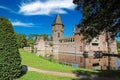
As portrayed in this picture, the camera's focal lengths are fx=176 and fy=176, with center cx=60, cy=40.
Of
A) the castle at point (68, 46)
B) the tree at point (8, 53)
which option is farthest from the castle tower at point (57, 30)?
the tree at point (8, 53)

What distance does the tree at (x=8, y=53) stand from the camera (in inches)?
423

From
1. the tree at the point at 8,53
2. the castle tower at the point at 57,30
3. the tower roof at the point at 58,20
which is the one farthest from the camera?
the tower roof at the point at 58,20

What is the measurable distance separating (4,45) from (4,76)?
74.3 inches

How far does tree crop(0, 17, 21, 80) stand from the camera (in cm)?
1075

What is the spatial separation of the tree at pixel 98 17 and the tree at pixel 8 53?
4.46 m

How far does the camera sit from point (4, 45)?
10938mm

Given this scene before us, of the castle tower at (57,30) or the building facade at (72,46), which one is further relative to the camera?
the castle tower at (57,30)

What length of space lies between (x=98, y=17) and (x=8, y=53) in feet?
19.1

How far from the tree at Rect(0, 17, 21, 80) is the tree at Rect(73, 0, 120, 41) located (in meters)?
4.46

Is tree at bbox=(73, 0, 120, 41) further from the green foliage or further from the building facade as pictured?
the green foliage

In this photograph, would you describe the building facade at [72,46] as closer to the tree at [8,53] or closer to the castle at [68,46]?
the castle at [68,46]

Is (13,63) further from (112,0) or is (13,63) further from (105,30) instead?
(112,0)

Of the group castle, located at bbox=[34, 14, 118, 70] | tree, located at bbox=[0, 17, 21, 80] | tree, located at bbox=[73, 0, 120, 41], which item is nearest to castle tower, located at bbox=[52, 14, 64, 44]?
castle, located at bbox=[34, 14, 118, 70]

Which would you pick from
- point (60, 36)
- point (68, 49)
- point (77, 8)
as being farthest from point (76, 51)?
point (77, 8)
